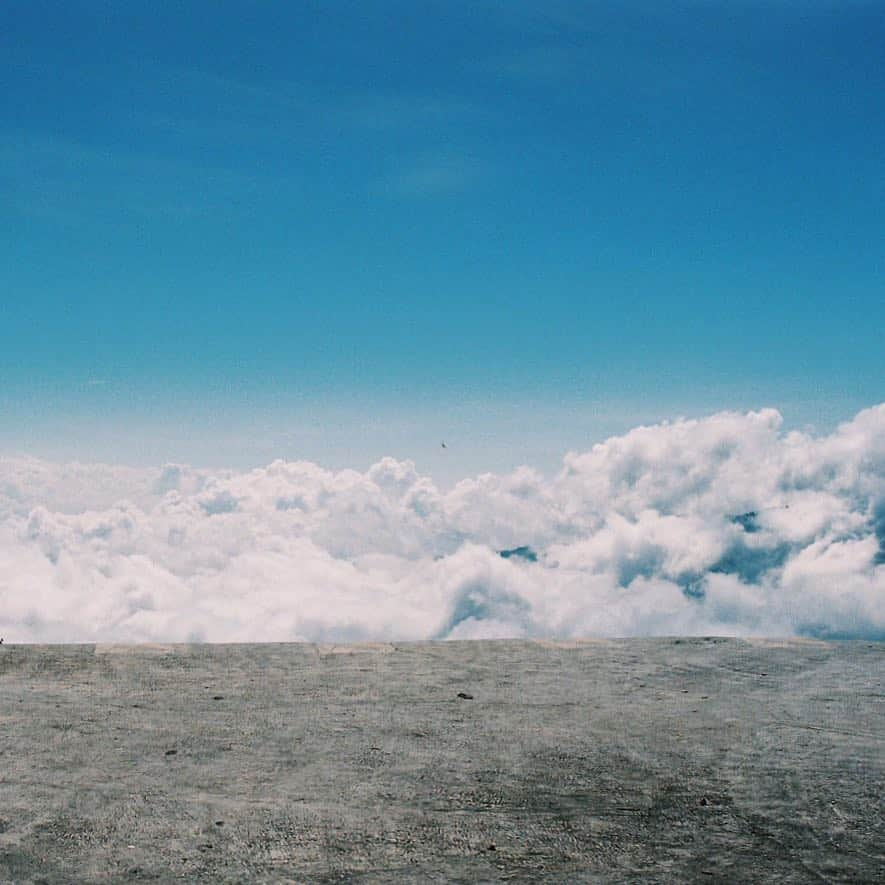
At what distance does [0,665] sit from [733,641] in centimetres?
864

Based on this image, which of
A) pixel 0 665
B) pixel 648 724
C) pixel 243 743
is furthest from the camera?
pixel 0 665

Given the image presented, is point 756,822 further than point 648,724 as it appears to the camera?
No

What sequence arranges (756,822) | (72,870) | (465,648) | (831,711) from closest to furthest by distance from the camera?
(72,870), (756,822), (831,711), (465,648)

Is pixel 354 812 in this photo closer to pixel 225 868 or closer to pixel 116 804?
pixel 225 868

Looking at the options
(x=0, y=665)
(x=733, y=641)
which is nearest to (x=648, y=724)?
(x=733, y=641)

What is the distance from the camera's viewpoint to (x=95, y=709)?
7.48m

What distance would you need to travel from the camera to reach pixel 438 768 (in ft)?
19.2

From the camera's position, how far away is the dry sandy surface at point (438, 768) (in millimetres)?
4363

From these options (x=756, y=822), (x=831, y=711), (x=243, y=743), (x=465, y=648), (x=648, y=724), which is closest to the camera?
(x=756, y=822)

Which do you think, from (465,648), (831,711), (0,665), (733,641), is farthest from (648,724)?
(0,665)

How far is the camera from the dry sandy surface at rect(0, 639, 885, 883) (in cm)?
436

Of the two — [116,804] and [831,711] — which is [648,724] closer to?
[831,711]

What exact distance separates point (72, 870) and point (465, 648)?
21.6 ft

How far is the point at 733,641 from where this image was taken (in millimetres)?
10836
